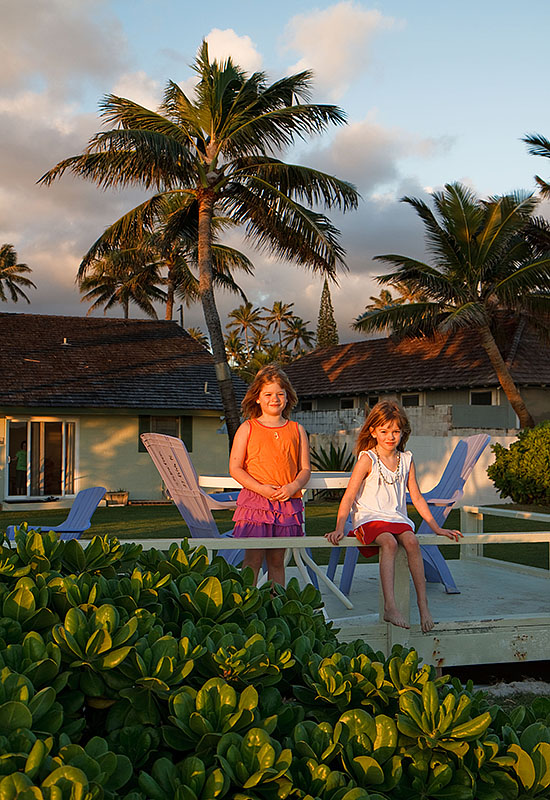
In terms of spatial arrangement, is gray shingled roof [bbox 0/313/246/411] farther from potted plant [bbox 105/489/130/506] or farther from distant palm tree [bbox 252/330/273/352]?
distant palm tree [bbox 252/330/273/352]

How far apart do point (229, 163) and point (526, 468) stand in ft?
31.5

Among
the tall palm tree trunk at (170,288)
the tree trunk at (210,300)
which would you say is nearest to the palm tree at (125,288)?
the tall palm tree trunk at (170,288)

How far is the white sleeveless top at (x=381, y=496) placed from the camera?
4.80 meters

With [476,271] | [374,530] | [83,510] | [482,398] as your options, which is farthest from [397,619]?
[482,398]

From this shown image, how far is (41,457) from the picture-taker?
2086cm

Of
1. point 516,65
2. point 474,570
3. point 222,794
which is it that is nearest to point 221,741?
point 222,794

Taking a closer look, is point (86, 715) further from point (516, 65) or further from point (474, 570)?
point (516, 65)

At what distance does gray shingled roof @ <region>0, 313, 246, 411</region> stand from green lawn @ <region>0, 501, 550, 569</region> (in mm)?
3210

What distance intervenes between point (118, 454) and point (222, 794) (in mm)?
20605

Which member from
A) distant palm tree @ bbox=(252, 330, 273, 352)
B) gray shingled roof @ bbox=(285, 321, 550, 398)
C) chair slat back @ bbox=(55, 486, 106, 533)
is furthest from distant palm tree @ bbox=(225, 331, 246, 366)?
chair slat back @ bbox=(55, 486, 106, 533)

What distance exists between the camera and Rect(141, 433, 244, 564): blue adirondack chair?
5.58 meters

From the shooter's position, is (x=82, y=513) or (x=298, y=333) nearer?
(x=82, y=513)

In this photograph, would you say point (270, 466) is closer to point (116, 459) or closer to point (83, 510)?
point (83, 510)

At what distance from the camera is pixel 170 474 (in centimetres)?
591
